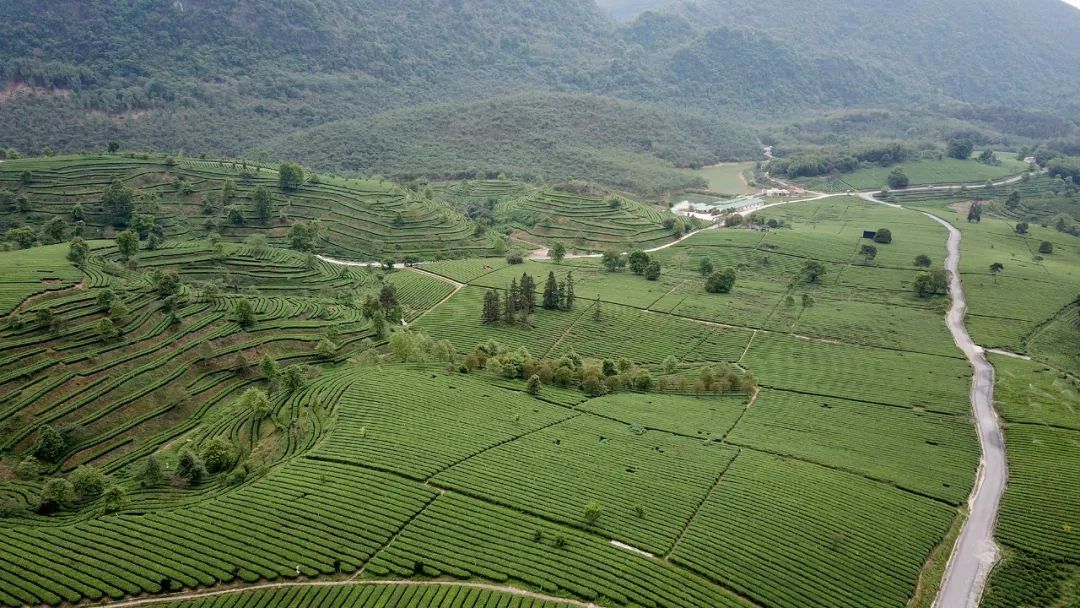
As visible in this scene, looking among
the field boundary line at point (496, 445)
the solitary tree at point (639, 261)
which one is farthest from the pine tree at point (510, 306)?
the solitary tree at point (639, 261)

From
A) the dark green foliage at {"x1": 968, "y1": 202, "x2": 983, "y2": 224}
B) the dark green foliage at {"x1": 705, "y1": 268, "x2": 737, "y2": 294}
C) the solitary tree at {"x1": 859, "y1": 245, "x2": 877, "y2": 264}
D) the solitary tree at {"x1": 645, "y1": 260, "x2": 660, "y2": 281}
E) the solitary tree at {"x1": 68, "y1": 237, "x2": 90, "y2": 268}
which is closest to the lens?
the solitary tree at {"x1": 68, "y1": 237, "x2": 90, "y2": 268}

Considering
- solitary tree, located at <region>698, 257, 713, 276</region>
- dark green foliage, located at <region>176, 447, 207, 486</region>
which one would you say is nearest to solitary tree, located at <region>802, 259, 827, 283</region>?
solitary tree, located at <region>698, 257, 713, 276</region>

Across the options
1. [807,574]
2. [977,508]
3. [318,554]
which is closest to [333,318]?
[318,554]

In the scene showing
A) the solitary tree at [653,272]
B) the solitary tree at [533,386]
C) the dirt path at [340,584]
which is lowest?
the dirt path at [340,584]

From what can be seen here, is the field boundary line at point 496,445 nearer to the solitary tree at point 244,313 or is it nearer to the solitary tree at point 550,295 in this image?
the solitary tree at point 550,295

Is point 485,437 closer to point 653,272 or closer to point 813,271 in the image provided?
point 653,272

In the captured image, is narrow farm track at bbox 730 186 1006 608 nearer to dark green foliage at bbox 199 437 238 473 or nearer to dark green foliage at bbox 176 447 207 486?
dark green foliage at bbox 199 437 238 473

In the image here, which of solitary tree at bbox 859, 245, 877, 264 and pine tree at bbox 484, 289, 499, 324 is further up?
solitary tree at bbox 859, 245, 877, 264

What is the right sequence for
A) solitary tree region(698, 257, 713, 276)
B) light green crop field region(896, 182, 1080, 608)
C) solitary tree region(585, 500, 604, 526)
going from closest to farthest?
light green crop field region(896, 182, 1080, 608), solitary tree region(585, 500, 604, 526), solitary tree region(698, 257, 713, 276)
